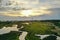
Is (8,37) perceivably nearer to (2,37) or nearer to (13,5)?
(2,37)

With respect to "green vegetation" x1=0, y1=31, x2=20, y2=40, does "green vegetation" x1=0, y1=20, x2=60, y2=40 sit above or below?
above

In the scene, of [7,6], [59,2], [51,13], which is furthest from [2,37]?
[59,2]

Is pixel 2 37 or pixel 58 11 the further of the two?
pixel 58 11

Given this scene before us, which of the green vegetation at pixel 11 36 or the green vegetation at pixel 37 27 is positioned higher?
the green vegetation at pixel 37 27

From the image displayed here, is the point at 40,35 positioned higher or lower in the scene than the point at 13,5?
lower

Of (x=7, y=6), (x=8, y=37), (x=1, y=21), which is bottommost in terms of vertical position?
(x=8, y=37)

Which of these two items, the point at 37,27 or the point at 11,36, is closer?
the point at 11,36

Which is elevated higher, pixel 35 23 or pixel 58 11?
pixel 58 11

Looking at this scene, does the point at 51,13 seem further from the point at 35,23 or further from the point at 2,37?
the point at 2,37

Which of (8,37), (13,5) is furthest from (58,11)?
(8,37)
